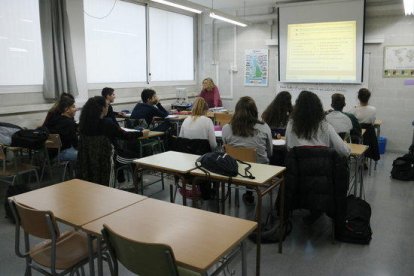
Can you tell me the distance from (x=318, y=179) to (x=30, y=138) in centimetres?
303

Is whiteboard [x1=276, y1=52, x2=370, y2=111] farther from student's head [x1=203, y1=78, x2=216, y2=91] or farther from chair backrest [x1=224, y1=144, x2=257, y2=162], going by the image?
chair backrest [x1=224, y1=144, x2=257, y2=162]

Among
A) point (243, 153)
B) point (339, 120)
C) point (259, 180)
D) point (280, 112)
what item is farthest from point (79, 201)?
point (339, 120)

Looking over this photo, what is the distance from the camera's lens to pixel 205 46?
866 cm

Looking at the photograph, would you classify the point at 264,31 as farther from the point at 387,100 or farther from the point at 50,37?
the point at 50,37

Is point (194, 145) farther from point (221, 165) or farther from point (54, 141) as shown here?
point (54, 141)

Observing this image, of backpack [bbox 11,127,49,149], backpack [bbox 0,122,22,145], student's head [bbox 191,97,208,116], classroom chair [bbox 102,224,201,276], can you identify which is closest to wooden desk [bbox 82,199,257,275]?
classroom chair [bbox 102,224,201,276]

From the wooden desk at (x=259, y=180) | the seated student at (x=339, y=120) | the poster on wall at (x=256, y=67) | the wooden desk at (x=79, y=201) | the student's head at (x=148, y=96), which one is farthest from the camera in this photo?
the poster on wall at (x=256, y=67)

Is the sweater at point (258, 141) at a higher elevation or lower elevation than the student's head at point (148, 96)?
lower

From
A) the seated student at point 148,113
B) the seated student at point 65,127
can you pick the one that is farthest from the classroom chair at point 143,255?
the seated student at point 148,113

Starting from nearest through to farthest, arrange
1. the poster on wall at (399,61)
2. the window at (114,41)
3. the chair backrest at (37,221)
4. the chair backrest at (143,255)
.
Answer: the chair backrest at (143,255), the chair backrest at (37,221), the window at (114,41), the poster on wall at (399,61)

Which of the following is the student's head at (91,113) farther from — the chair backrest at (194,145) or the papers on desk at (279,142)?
the papers on desk at (279,142)

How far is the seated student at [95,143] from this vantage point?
3.67 metres

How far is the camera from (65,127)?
438cm

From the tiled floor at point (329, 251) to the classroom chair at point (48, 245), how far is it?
0.62m
